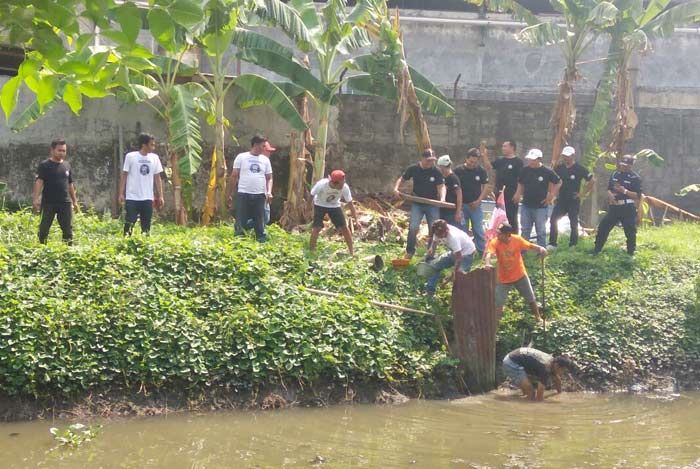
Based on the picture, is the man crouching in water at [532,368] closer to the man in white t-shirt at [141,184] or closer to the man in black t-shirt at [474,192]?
the man in black t-shirt at [474,192]

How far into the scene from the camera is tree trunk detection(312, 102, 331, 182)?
52.8 feet

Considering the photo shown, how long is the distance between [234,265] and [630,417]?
505 centimetres

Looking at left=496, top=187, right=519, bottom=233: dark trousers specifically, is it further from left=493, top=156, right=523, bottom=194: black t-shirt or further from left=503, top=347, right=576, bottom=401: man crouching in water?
left=503, top=347, right=576, bottom=401: man crouching in water

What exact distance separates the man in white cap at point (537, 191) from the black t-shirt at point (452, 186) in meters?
1.09

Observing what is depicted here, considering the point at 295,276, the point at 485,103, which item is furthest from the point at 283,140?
the point at 295,276

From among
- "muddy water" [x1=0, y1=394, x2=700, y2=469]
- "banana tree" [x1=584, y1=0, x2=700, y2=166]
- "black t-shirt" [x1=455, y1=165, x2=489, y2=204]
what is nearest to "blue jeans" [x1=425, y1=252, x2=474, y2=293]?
"black t-shirt" [x1=455, y1=165, x2=489, y2=204]

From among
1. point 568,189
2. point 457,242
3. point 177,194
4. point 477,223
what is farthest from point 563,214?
point 177,194

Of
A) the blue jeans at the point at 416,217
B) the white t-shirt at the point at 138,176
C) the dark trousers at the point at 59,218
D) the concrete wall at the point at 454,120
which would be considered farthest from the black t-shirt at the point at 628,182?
the dark trousers at the point at 59,218

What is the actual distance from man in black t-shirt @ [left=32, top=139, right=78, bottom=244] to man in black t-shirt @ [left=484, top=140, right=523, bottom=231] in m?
6.34

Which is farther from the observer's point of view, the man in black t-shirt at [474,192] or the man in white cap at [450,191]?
the man in black t-shirt at [474,192]

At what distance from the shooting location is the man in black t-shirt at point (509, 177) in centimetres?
1457

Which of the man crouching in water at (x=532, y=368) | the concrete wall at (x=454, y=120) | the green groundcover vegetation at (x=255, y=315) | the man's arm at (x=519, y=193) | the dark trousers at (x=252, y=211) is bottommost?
the man crouching in water at (x=532, y=368)

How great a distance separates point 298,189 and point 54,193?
15.9 feet

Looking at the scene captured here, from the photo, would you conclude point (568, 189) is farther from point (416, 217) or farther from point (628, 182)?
point (416, 217)
